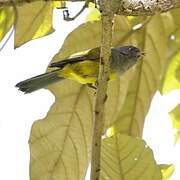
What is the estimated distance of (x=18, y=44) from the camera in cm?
225

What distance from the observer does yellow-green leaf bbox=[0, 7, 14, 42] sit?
7.38ft

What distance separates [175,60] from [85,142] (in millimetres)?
585

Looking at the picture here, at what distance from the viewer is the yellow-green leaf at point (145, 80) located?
252 cm

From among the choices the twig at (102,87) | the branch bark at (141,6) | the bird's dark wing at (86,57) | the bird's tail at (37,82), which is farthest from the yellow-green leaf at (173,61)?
the twig at (102,87)

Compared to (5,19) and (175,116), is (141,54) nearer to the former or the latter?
(175,116)

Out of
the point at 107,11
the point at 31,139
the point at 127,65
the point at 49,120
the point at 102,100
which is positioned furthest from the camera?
the point at 127,65

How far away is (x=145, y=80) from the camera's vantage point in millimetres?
2576

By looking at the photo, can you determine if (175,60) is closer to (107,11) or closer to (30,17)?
(30,17)

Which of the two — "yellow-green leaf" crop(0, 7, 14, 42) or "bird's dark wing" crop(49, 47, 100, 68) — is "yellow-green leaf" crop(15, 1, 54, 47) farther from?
"bird's dark wing" crop(49, 47, 100, 68)

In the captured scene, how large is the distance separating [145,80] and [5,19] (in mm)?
680

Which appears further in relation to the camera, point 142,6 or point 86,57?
point 86,57

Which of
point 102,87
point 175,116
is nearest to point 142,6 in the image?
point 102,87

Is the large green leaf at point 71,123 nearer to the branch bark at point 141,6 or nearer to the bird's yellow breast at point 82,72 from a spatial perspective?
the bird's yellow breast at point 82,72

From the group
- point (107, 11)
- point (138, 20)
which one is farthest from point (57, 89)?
point (107, 11)
